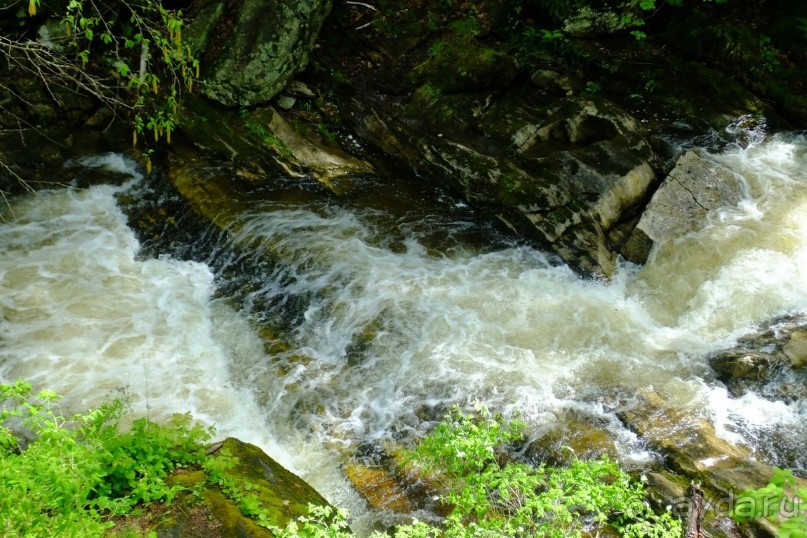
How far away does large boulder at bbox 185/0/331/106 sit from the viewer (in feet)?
Answer: 31.3

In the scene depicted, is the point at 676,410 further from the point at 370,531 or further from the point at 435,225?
the point at 435,225

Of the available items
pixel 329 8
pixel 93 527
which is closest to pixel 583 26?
pixel 329 8

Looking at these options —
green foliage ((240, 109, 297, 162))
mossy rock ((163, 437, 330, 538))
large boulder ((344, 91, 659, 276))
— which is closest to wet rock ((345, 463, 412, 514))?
mossy rock ((163, 437, 330, 538))

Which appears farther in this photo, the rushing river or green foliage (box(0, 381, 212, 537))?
the rushing river

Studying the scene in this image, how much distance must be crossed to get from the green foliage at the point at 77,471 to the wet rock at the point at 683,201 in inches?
264

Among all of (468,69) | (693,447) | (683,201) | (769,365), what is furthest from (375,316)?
(468,69)

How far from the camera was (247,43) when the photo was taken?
958 cm

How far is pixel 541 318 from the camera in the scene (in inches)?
279

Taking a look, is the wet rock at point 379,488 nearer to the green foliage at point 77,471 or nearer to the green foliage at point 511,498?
the green foliage at point 511,498

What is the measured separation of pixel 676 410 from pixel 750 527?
1.41 metres

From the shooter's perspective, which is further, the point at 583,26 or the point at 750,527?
the point at 583,26

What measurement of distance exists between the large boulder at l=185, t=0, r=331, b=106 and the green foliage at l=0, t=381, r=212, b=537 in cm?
708

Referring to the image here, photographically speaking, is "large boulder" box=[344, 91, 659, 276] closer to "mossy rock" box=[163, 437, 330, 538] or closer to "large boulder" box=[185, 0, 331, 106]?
"large boulder" box=[185, 0, 331, 106]

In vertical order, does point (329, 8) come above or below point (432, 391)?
above
